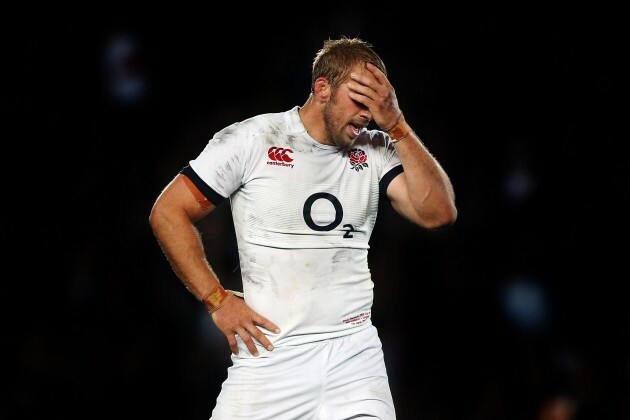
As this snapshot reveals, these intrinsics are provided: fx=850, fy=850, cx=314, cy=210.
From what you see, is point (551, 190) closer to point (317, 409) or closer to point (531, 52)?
point (531, 52)

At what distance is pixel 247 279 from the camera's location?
10.9 ft

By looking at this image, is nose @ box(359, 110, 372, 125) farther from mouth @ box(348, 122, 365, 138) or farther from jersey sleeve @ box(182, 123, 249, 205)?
jersey sleeve @ box(182, 123, 249, 205)

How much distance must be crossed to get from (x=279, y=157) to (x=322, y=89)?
0.33 meters

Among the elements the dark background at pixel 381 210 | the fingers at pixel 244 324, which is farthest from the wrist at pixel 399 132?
the dark background at pixel 381 210

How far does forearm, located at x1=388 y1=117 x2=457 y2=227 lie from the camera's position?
3.29 meters

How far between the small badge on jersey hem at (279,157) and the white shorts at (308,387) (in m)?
0.70

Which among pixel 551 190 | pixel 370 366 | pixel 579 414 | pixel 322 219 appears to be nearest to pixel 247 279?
pixel 322 219

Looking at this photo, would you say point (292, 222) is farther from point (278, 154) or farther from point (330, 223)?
point (278, 154)

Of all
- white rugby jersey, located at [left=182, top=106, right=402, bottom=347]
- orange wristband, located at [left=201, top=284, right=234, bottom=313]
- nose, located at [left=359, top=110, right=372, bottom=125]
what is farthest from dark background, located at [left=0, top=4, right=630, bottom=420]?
nose, located at [left=359, top=110, right=372, bottom=125]

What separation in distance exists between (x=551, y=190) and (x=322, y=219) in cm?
363

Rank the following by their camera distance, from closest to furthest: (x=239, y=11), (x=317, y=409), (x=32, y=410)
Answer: (x=317, y=409)
(x=32, y=410)
(x=239, y=11)

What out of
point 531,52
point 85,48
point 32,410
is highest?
point 85,48

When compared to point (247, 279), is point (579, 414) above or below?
below

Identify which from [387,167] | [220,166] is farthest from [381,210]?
[220,166]
